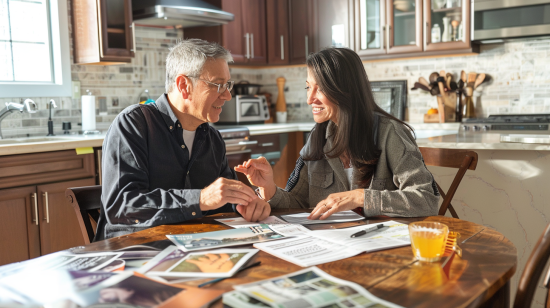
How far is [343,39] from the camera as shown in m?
4.70

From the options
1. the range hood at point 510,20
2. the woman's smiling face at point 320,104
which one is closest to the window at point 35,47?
the woman's smiling face at point 320,104

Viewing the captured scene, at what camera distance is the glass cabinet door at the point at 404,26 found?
4289 millimetres

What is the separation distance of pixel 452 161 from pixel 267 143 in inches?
95.7

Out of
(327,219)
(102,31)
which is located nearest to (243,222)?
(327,219)

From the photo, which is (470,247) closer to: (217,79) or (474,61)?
(217,79)

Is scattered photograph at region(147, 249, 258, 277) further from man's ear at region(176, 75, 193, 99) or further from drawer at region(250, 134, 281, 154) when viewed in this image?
drawer at region(250, 134, 281, 154)

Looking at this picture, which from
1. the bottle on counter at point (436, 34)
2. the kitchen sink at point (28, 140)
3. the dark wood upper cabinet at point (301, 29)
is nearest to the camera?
the kitchen sink at point (28, 140)

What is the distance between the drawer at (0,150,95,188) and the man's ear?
1.42 metres

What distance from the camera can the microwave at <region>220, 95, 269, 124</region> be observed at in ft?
15.3

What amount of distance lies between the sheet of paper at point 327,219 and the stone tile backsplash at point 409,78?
2719 mm

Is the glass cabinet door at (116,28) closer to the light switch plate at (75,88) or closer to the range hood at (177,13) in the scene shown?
the range hood at (177,13)

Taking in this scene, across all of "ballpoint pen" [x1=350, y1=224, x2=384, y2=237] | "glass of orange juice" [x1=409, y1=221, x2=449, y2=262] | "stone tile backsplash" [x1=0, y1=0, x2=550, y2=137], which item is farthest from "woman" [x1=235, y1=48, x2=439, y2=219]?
"stone tile backsplash" [x1=0, y1=0, x2=550, y2=137]

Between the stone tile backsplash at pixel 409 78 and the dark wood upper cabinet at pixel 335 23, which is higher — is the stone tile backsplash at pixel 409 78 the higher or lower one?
the lower one

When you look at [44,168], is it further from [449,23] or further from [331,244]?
[449,23]
